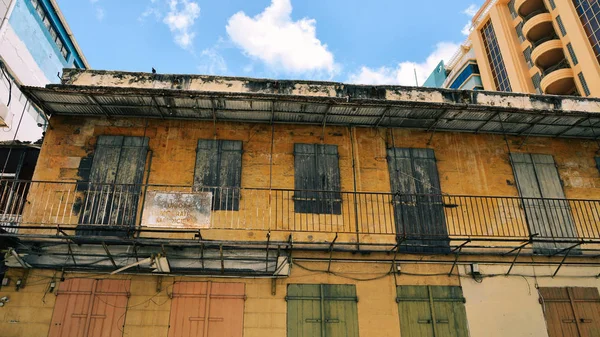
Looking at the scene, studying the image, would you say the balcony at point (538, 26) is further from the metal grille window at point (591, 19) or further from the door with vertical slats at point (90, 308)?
the door with vertical slats at point (90, 308)

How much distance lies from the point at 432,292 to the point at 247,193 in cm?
529

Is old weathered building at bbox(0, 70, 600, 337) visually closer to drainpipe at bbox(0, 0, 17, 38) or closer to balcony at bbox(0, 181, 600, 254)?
balcony at bbox(0, 181, 600, 254)

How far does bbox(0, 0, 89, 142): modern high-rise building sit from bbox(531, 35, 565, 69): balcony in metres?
29.6

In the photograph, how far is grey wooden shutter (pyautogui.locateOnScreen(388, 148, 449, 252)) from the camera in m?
10.6

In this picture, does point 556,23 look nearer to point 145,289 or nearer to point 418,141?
point 418,141

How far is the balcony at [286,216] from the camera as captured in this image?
979cm

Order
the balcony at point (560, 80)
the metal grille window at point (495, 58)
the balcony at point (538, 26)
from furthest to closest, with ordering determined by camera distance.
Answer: the metal grille window at point (495, 58) → the balcony at point (538, 26) → the balcony at point (560, 80)

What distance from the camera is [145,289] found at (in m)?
9.66

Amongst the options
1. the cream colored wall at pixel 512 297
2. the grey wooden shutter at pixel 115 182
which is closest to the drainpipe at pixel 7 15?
the grey wooden shutter at pixel 115 182

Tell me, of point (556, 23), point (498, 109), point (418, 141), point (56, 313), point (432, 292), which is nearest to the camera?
point (56, 313)

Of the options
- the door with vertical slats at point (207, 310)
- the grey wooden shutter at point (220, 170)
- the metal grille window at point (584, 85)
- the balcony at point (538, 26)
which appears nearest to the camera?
the door with vertical slats at point (207, 310)

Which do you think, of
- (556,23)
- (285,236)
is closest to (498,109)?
(285,236)

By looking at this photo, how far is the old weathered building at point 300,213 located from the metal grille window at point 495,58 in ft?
74.5

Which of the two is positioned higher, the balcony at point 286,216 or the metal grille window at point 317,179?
the metal grille window at point 317,179
